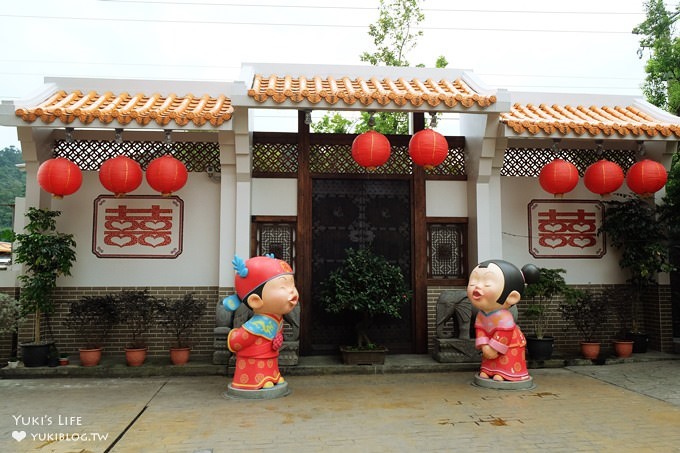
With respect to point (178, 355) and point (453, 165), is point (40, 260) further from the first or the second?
point (453, 165)

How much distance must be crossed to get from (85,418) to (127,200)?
→ 340cm

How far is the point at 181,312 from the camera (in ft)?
22.1

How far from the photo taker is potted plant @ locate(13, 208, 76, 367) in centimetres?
648

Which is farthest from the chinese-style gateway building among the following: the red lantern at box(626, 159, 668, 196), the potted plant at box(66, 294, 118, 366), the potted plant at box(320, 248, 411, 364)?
the potted plant at box(320, 248, 411, 364)

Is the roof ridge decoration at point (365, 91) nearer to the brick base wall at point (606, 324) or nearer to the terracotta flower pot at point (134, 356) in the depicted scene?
the brick base wall at point (606, 324)

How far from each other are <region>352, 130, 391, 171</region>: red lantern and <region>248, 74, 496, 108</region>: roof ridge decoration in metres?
0.44

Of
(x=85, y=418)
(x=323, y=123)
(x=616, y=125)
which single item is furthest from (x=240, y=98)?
(x=323, y=123)

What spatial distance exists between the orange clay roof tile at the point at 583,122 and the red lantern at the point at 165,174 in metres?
4.37

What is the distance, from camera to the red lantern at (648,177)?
22.9ft

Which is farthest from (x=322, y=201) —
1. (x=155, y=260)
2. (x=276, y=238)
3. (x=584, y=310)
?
(x=584, y=310)

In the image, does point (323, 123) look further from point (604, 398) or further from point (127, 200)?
point (604, 398)

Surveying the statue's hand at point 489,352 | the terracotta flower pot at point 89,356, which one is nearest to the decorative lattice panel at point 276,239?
the terracotta flower pot at point 89,356

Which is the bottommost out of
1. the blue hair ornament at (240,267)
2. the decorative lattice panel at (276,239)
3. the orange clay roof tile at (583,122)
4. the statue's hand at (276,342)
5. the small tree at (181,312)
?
the statue's hand at (276,342)

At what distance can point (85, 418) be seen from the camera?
475cm
